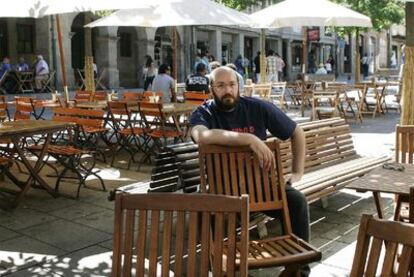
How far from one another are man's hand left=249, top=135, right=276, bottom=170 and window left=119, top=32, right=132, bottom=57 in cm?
2465

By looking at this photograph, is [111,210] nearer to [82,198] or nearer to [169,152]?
[82,198]

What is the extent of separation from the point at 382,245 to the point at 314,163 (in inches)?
145

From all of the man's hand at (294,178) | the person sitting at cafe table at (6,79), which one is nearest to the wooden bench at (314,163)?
the man's hand at (294,178)

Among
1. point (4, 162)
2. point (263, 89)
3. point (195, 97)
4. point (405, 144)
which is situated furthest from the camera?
point (263, 89)

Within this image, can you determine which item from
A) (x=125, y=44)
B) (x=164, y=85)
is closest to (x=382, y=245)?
(x=164, y=85)

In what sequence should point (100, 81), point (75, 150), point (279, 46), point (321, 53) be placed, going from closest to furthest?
1. point (75, 150)
2. point (100, 81)
3. point (279, 46)
4. point (321, 53)

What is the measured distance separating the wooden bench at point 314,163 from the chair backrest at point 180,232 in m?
2.09

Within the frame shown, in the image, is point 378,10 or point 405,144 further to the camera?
point 378,10

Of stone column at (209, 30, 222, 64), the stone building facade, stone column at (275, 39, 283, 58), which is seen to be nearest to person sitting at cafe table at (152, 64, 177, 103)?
the stone building facade

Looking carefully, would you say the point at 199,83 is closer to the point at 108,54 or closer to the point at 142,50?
the point at 108,54

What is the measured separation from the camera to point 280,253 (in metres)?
3.03

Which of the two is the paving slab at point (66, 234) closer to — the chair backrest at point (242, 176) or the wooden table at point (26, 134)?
the wooden table at point (26, 134)

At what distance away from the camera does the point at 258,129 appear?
3748mm

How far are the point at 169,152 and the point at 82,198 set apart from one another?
76.0 inches
